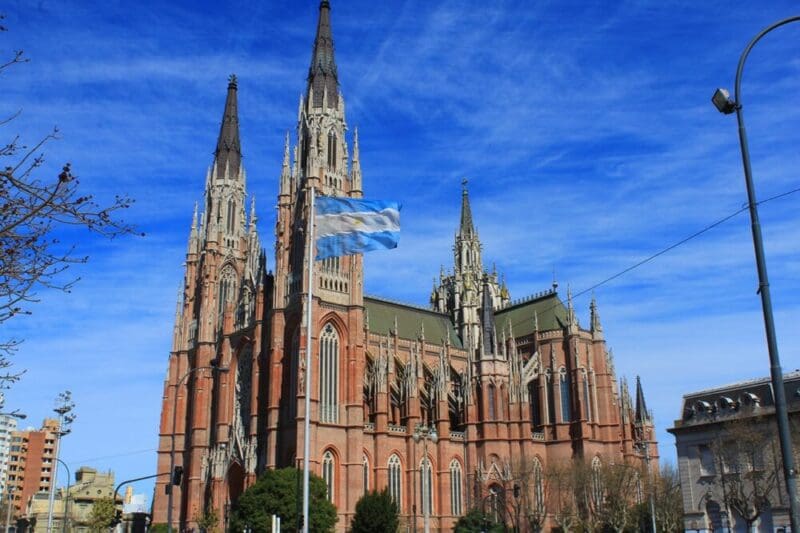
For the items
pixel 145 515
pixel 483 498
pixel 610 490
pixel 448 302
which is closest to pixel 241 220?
pixel 448 302

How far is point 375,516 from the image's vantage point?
57938 mm

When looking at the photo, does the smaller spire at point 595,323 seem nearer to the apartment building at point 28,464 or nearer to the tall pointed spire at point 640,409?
the tall pointed spire at point 640,409

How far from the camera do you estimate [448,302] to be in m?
98.6

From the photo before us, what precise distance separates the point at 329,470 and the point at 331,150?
29.1 m

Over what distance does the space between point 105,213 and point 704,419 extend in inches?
1785

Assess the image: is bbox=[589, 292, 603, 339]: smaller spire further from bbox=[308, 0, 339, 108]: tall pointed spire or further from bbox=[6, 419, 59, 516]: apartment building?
bbox=[6, 419, 59, 516]: apartment building

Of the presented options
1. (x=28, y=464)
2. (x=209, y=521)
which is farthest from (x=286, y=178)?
(x=28, y=464)

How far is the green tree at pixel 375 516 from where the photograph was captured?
190 ft

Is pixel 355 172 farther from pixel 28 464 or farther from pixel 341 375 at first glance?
pixel 28 464

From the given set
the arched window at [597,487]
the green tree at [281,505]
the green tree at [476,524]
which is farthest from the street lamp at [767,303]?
the arched window at [597,487]

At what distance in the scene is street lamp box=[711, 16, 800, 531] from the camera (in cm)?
1499

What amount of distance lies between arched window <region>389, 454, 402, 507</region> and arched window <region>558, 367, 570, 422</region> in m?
19.1

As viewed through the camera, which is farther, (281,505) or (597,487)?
(597,487)

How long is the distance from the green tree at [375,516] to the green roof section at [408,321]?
910 inches
